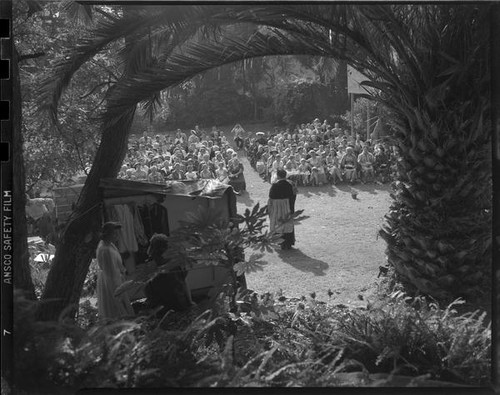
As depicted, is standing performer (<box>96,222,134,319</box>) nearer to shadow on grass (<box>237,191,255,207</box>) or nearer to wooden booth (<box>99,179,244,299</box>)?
wooden booth (<box>99,179,244,299</box>)

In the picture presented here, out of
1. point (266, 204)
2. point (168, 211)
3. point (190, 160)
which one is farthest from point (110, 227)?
point (266, 204)

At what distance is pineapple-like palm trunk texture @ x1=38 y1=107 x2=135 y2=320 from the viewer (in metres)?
6.84

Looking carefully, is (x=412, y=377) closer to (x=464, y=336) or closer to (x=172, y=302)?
(x=464, y=336)

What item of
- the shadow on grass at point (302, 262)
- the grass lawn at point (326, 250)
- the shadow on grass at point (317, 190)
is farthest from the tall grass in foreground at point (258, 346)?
the shadow on grass at point (317, 190)

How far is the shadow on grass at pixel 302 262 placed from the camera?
597 cm

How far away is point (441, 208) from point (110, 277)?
3051 mm

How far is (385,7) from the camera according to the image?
5.84m

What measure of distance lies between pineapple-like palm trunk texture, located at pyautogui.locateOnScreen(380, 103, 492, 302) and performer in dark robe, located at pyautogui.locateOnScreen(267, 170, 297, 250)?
4.14ft

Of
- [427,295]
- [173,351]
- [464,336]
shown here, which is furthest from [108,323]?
[427,295]

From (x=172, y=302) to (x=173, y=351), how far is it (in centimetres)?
63

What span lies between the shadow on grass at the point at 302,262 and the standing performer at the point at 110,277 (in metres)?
1.24

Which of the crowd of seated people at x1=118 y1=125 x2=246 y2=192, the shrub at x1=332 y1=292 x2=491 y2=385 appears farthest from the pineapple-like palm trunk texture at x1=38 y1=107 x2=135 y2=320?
the shrub at x1=332 y1=292 x2=491 y2=385

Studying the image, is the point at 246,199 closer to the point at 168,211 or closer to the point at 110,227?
the point at 168,211

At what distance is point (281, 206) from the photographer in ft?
19.0
